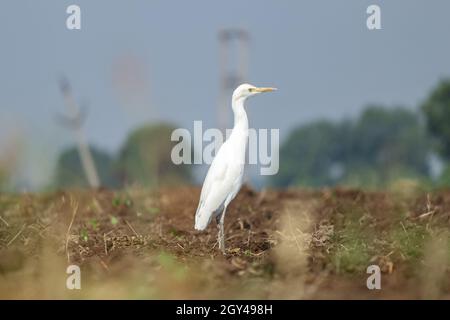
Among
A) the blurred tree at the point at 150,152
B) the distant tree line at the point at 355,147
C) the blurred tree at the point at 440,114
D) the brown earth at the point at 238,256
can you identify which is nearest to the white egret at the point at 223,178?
the brown earth at the point at 238,256

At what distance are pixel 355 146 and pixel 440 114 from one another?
2232 centimetres

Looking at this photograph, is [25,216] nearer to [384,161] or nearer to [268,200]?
[268,200]

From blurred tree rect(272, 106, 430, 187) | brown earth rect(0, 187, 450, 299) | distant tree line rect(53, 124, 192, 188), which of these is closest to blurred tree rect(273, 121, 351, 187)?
blurred tree rect(272, 106, 430, 187)

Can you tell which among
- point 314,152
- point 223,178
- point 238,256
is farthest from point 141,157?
point 238,256

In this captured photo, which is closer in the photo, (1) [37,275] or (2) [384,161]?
(1) [37,275]

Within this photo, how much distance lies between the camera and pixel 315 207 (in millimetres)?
14133

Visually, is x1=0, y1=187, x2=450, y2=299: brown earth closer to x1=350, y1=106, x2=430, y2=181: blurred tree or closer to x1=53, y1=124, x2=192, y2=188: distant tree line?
x1=53, y1=124, x2=192, y2=188: distant tree line

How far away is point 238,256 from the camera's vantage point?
9.13 m

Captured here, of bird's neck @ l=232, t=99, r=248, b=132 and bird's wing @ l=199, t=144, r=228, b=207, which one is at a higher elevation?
bird's neck @ l=232, t=99, r=248, b=132

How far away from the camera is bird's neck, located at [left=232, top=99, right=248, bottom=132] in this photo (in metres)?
10.0

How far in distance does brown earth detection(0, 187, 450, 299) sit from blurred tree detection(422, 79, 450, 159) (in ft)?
127

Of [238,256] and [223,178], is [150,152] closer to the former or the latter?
[223,178]
